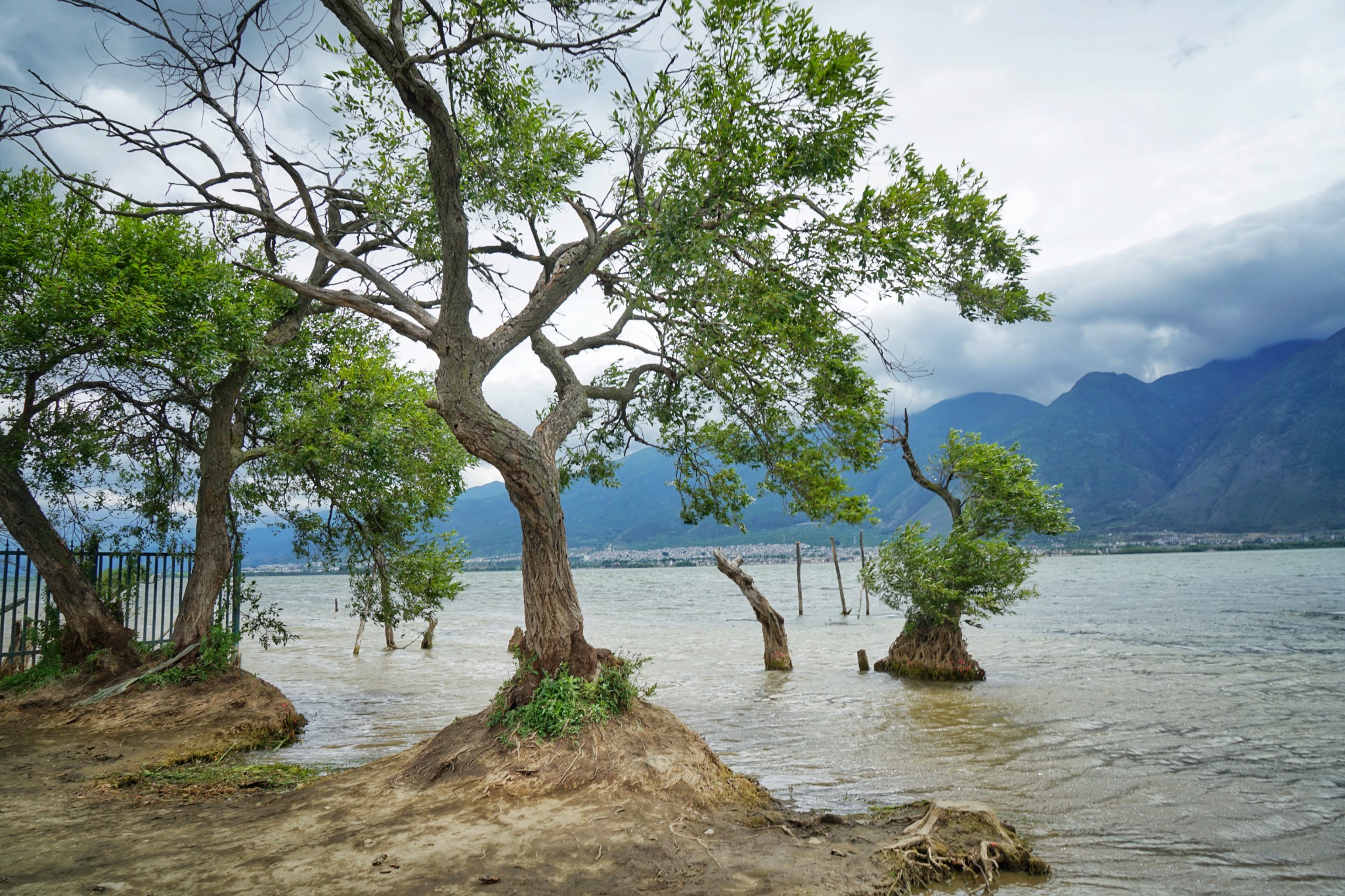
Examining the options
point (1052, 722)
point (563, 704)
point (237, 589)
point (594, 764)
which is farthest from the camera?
point (237, 589)

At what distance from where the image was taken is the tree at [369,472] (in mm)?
11625

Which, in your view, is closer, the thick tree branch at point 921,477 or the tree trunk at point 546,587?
the tree trunk at point 546,587

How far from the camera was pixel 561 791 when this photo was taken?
632 cm

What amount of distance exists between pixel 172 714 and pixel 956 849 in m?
10.5

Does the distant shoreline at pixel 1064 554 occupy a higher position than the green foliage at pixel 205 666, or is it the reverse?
the green foliage at pixel 205 666

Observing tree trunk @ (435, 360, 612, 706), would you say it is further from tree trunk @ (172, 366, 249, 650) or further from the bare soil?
tree trunk @ (172, 366, 249, 650)

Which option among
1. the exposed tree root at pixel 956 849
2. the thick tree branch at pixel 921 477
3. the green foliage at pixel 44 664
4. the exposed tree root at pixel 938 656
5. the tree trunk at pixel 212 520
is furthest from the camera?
the exposed tree root at pixel 938 656

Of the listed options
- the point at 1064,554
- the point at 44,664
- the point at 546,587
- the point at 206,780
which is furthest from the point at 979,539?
the point at 1064,554

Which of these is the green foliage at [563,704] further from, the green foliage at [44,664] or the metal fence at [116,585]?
the green foliage at [44,664]

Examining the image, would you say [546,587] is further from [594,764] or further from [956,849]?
[956,849]

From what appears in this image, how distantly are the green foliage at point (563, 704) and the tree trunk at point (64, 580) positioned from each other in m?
7.93

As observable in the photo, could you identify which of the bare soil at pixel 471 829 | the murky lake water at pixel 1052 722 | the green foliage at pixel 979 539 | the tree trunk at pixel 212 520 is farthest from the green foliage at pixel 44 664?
the green foliage at pixel 979 539

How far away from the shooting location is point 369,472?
12359 millimetres

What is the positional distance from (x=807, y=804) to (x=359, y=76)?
10.2 metres
